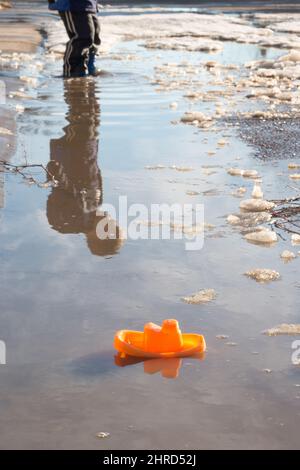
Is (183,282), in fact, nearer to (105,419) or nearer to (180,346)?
(180,346)

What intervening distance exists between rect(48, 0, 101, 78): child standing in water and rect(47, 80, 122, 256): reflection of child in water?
1.76 m

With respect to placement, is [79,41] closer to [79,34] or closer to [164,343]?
[79,34]

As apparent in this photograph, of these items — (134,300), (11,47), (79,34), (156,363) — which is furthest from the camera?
(11,47)

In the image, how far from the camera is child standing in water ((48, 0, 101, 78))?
35.0 ft

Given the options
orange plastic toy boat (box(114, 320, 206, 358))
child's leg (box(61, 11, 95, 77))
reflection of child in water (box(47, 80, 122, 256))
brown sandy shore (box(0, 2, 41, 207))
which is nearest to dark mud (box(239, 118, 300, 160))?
reflection of child in water (box(47, 80, 122, 256))

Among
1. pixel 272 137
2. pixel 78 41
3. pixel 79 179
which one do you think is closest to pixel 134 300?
pixel 79 179

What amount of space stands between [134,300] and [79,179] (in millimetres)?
2221

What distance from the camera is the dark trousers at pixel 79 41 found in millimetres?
10695

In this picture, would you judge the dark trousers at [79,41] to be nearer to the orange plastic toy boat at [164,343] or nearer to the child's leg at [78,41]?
the child's leg at [78,41]

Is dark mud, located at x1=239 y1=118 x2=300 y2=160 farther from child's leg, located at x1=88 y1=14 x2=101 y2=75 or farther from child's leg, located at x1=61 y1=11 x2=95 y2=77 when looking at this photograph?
child's leg, located at x1=88 y1=14 x2=101 y2=75

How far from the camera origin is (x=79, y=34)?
1088 centimetres

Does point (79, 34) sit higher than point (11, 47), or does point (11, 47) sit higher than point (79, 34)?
point (11, 47)

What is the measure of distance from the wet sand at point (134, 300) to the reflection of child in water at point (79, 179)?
13mm

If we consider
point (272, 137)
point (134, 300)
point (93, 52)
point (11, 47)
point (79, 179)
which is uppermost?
point (11, 47)
